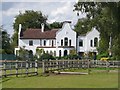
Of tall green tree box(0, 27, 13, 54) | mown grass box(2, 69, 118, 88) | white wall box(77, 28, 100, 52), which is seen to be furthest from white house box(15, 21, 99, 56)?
mown grass box(2, 69, 118, 88)

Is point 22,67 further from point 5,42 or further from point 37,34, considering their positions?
point 37,34

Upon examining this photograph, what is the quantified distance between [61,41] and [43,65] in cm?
6035

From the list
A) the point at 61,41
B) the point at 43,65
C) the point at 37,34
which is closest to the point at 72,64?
the point at 43,65

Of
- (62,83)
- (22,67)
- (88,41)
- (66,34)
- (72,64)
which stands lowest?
(62,83)

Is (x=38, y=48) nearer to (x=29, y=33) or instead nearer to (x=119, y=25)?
(x=29, y=33)

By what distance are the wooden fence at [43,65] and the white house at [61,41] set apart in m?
40.2

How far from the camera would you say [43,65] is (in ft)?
140

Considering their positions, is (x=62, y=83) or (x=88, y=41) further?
(x=88, y=41)

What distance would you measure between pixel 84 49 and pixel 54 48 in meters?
7.22

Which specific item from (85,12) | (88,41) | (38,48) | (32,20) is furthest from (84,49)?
(85,12)

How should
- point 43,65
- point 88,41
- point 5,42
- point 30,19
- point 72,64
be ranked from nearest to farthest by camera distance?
1. point 43,65
2. point 72,64
3. point 5,42
4. point 88,41
5. point 30,19

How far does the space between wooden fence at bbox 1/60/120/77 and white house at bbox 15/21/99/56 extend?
4016cm

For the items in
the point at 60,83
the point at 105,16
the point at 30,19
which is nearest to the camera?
the point at 60,83

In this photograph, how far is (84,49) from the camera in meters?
103
